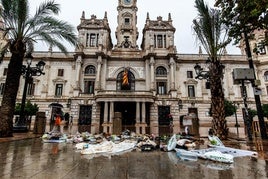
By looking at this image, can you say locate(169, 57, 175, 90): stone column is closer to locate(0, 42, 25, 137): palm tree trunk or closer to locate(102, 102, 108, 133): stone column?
locate(102, 102, 108, 133): stone column

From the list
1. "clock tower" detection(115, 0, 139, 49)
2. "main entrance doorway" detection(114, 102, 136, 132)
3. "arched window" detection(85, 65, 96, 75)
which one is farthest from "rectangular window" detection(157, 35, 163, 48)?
"arched window" detection(85, 65, 96, 75)

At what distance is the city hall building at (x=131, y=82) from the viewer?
2461 centimetres

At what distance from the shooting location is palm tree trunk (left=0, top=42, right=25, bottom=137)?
8984mm

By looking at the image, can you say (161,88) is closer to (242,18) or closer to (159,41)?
(159,41)

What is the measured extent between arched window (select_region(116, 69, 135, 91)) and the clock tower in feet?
21.7

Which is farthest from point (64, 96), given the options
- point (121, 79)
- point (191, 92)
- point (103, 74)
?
point (191, 92)

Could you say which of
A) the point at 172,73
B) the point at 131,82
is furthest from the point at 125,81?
the point at 172,73

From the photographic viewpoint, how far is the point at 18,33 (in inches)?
392

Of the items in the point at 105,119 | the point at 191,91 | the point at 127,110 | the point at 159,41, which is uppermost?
the point at 159,41

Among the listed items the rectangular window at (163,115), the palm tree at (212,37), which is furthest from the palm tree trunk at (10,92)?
the rectangular window at (163,115)

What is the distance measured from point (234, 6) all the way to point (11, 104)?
13.4 m

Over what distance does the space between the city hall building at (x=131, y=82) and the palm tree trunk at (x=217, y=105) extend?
13.8m

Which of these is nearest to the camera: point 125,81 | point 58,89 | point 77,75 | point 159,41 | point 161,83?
point 125,81

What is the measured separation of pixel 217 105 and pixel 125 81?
1768 cm
